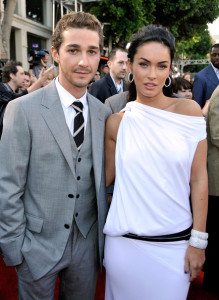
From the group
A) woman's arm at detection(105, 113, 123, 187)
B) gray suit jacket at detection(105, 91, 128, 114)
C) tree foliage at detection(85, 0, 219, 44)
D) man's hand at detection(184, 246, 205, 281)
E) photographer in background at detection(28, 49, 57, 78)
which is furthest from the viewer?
tree foliage at detection(85, 0, 219, 44)

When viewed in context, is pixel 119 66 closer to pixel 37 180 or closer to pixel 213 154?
pixel 213 154

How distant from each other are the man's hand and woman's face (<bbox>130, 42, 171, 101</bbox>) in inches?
36.2

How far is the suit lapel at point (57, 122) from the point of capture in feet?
5.46

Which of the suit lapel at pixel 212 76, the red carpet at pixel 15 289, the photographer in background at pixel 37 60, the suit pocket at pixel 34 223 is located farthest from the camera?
the photographer in background at pixel 37 60

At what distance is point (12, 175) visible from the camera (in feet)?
5.36

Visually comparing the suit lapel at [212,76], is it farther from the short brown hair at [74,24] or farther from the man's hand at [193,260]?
the man's hand at [193,260]

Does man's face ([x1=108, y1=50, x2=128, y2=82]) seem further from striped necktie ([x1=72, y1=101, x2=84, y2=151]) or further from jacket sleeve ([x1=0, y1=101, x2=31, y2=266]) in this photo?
jacket sleeve ([x1=0, y1=101, x2=31, y2=266])

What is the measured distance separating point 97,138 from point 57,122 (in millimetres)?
267

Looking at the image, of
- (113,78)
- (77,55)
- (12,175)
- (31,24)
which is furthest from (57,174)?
(31,24)

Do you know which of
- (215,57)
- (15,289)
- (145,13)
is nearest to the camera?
(15,289)

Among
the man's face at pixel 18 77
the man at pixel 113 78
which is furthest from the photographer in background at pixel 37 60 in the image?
the man at pixel 113 78

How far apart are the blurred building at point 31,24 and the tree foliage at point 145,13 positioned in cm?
144

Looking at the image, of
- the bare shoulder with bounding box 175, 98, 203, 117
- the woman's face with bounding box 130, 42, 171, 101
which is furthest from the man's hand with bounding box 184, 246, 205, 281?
the woman's face with bounding box 130, 42, 171, 101

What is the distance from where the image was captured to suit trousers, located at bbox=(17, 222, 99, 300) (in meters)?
1.75
